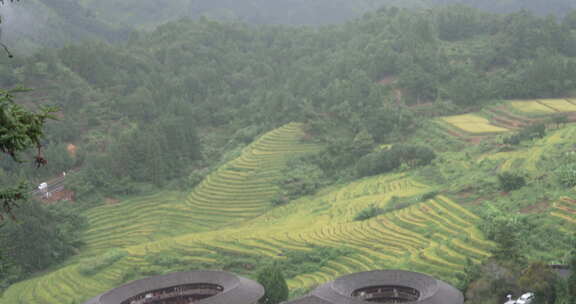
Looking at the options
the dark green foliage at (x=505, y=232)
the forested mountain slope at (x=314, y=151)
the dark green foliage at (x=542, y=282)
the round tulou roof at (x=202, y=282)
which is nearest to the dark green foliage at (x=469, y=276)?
the forested mountain slope at (x=314, y=151)

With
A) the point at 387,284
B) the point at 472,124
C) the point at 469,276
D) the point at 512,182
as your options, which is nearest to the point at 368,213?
the point at 512,182

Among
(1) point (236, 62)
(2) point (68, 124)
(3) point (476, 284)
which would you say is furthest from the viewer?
(1) point (236, 62)

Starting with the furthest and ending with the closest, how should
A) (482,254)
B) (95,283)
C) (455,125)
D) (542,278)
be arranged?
1. (455,125)
2. (95,283)
3. (482,254)
4. (542,278)

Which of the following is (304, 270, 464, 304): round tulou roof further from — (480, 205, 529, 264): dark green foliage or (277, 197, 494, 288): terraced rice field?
(277, 197, 494, 288): terraced rice field

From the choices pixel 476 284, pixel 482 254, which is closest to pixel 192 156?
pixel 482 254

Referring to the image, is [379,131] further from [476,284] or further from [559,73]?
[476,284]

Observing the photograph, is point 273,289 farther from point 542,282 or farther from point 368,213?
point 368,213

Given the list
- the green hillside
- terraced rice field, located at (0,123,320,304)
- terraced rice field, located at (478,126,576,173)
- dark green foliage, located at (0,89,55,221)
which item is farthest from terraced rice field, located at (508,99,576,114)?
dark green foliage, located at (0,89,55,221)
